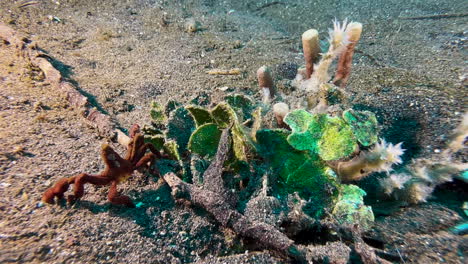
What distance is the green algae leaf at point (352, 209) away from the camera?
138 cm

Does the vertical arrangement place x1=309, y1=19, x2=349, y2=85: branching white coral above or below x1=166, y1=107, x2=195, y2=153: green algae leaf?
above

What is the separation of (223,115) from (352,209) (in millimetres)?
948

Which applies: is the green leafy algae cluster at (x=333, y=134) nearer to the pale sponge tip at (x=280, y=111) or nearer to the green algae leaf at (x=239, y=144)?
the green algae leaf at (x=239, y=144)

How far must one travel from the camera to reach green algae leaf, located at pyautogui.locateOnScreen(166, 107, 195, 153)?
71.2 inches


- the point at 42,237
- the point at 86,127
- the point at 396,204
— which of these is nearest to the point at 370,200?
the point at 396,204

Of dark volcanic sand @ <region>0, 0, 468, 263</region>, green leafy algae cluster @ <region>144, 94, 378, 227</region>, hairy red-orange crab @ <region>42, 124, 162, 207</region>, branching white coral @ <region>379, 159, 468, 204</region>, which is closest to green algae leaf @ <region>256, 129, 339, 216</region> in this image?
green leafy algae cluster @ <region>144, 94, 378, 227</region>

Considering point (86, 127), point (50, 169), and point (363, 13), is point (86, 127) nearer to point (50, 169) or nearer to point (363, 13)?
point (50, 169)

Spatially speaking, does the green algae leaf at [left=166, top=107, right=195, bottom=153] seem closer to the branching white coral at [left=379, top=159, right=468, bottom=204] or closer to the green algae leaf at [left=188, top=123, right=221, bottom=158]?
the green algae leaf at [left=188, top=123, right=221, bottom=158]

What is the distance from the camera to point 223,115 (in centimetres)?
162

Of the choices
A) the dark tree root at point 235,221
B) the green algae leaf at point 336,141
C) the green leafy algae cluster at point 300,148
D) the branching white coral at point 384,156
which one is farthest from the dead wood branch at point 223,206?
the branching white coral at point 384,156

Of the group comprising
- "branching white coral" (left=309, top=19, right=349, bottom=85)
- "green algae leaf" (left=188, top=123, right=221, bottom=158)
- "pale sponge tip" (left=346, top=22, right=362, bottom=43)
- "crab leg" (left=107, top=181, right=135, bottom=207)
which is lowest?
"crab leg" (left=107, top=181, right=135, bottom=207)

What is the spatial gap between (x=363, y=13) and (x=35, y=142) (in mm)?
6492

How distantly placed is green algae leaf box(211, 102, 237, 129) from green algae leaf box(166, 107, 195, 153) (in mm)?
338

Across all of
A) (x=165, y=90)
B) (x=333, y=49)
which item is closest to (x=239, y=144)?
(x=333, y=49)
